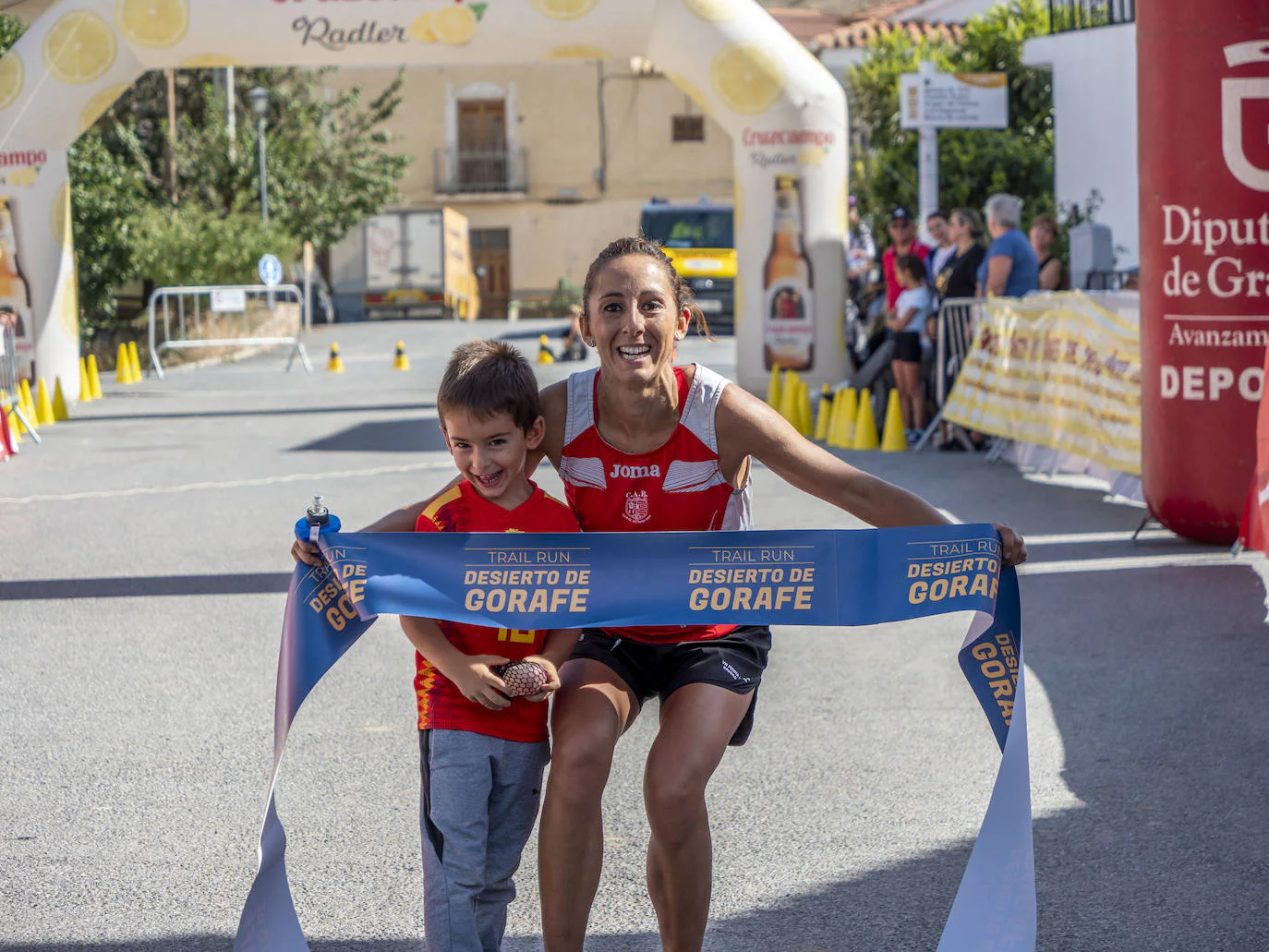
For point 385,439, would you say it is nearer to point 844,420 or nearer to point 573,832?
point 844,420

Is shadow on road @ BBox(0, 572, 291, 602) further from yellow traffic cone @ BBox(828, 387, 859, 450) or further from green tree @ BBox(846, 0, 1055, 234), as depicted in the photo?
green tree @ BBox(846, 0, 1055, 234)

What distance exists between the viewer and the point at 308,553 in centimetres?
348

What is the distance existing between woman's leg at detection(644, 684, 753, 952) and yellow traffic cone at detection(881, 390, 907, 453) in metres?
10.4

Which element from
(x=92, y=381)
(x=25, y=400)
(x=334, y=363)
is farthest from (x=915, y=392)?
(x=334, y=363)

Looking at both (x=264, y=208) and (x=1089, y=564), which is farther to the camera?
(x=264, y=208)

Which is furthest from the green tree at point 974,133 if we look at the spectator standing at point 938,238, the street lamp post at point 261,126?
the street lamp post at point 261,126

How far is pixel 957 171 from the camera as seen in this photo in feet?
78.8

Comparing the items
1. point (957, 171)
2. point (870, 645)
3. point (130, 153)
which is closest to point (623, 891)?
point (870, 645)

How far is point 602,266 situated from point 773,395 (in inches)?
510

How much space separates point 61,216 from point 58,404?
2.26m

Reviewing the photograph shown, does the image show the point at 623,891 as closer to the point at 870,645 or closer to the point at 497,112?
the point at 870,645

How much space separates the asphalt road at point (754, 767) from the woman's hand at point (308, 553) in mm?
977

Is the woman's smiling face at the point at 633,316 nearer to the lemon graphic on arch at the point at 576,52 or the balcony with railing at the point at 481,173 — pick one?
the lemon graphic on arch at the point at 576,52

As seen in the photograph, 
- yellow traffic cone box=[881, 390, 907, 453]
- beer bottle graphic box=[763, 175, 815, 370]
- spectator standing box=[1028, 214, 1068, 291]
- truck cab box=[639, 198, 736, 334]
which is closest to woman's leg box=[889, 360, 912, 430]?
yellow traffic cone box=[881, 390, 907, 453]
